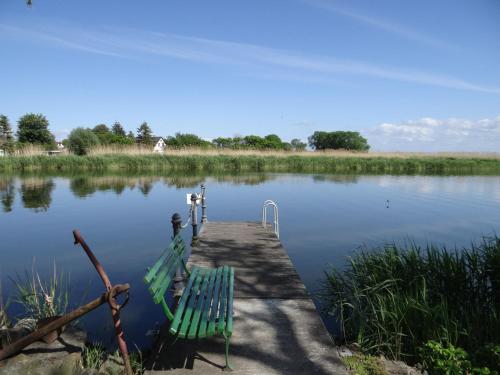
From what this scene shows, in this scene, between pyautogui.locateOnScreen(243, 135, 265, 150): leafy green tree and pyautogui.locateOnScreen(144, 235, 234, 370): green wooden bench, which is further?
pyautogui.locateOnScreen(243, 135, 265, 150): leafy green tree

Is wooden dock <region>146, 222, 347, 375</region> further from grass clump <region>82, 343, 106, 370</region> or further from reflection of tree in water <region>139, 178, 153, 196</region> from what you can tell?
reflection of tree in water <region>139, 178, 153, 196</region>

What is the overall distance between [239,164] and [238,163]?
0.51 ft

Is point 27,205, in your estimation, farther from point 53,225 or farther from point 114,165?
point 114,165

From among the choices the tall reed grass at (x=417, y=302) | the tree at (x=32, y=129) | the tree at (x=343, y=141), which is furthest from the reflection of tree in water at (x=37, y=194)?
the tree at (x=343, y=141)

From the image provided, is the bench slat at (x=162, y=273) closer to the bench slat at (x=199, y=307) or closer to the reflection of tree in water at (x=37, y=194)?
the bench slat at (x=199, y=307)

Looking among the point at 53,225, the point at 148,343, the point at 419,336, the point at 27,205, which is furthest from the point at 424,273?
the point at 27,205

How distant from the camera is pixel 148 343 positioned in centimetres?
485

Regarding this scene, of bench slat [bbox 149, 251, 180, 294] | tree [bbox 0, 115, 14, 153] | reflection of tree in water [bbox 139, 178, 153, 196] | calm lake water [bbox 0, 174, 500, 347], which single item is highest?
tree [bbox 0, 115, 14, 153]

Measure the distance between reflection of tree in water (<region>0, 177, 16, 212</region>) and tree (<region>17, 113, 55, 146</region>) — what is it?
29866mm

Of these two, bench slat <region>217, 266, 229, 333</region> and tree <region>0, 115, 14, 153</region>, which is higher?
tree <region>0, 115, 14, 153</region>

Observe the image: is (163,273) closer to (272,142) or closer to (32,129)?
(32,129)

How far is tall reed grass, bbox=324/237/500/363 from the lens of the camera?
4.34 m

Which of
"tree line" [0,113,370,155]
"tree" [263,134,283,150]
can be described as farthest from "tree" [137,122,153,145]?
"tree" [263,134,283,150]

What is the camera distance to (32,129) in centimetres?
5100
